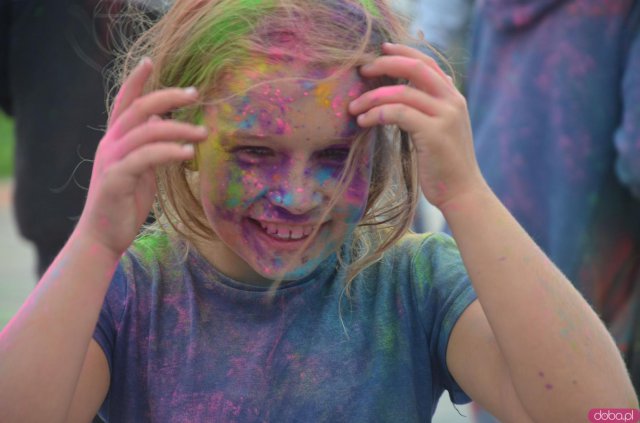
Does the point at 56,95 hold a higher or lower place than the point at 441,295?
higher

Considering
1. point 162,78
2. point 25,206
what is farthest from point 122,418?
point 25,206

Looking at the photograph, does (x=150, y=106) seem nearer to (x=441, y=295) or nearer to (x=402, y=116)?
(x=402, y=116)

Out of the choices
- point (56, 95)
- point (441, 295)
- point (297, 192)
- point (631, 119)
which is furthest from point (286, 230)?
point (631, 119)

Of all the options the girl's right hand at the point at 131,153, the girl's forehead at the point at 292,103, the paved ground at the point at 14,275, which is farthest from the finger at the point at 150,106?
the paved ground at the point at 14,275

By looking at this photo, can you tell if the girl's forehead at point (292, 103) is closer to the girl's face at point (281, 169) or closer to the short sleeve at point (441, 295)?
the girl's face at point (281, 169)

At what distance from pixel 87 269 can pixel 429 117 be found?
682 millimetres

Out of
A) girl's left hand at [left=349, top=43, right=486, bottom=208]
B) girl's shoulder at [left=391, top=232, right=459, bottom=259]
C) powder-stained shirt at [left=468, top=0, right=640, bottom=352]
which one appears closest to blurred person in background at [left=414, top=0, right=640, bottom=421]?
powder-stained shirt at [left=468, top=0, right=640, bottom=352]

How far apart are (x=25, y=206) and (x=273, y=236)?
160cm

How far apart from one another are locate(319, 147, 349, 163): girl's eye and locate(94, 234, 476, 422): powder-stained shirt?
0.28 m

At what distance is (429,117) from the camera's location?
6.48ft

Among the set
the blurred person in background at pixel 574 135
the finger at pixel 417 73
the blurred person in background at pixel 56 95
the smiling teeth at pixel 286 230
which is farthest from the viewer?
the blurred person in background at pixel 574 135

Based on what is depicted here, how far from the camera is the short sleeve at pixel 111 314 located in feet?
6.94

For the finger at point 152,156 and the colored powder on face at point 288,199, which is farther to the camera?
the colored powder on face at point 288,199

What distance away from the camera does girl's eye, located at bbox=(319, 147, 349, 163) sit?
207cm
